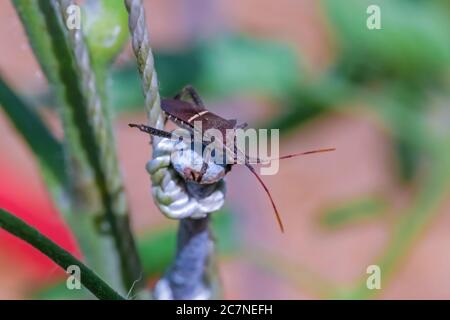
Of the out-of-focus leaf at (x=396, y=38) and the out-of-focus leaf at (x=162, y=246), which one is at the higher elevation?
the out-of-focus leaf at (x=396, y=38)

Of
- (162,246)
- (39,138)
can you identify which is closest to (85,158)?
(39,138)

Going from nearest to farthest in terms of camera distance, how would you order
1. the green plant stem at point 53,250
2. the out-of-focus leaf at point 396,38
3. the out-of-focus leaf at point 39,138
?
the green plant stem at point 53,250 → the out-of-focus leaf at point 39,138 → the out-of-focus leaf at point 396,38

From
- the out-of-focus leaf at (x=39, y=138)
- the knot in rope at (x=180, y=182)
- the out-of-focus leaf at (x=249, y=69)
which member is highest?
the out-of-focus leaf at (x=249, y=69)

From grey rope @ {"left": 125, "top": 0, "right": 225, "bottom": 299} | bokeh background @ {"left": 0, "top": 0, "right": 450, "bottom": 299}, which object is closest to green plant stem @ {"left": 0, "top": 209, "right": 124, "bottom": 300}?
grey rope @ {"left": 125, "top": 0, "right": 225, "bottom": 299}

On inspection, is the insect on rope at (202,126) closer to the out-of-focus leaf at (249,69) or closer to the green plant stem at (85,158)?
the green plant stem at (85,158)

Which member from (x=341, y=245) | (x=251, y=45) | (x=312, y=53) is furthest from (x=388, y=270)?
(x=312, y=53)

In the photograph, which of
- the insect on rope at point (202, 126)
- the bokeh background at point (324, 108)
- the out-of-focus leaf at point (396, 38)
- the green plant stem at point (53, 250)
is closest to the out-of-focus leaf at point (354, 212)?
the bokeh background at point (324, 108)

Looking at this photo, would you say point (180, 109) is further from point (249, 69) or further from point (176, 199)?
point (249, 69)
